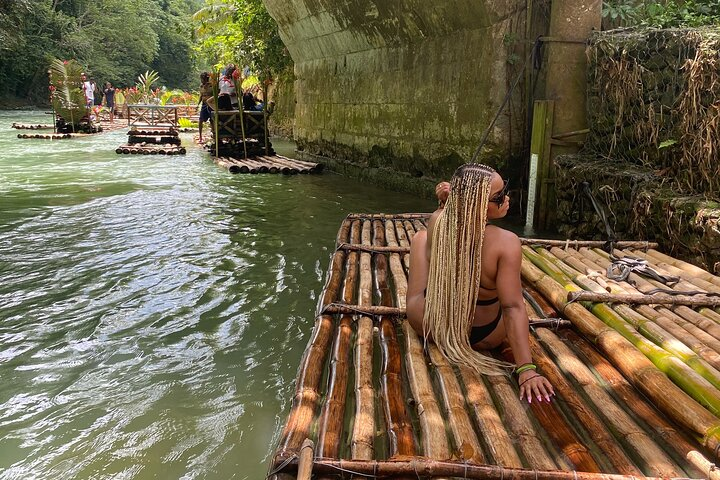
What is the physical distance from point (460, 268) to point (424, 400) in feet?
2.05

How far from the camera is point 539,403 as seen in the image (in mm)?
2490

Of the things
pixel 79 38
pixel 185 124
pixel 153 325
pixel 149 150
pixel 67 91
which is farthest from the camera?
pixel 79 38

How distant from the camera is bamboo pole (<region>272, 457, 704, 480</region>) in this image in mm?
1903

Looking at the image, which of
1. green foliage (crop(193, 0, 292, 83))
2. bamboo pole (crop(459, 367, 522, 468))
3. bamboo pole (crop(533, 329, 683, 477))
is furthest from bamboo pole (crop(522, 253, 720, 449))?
green foliage (crop(193, 0, 292, 83))

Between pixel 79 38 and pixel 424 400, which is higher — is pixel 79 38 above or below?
above

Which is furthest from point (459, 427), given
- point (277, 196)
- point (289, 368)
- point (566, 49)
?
point (277, 196)

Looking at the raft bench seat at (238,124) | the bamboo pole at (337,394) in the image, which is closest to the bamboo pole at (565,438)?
the bamboo pole at (337,394)

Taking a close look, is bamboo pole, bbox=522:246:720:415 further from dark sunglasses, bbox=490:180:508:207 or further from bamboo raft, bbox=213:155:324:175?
bamboo raft, bbox=213:155:324:175

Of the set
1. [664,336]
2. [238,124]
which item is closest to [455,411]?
[664,336]

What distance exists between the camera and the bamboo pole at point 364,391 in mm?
2172

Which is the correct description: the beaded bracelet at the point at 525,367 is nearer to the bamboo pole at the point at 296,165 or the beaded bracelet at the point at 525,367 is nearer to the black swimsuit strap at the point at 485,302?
the black swimsuit strap at the point at 485,302

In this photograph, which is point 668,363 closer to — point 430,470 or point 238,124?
point 430,470

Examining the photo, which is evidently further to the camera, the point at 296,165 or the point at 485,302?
the point at 296,165

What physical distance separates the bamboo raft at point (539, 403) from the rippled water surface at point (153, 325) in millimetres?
631
